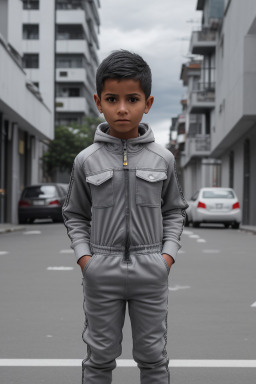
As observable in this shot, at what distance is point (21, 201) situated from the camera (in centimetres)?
2842

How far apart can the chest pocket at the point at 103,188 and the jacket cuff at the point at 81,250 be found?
187mm

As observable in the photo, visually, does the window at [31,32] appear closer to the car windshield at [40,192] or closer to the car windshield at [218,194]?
the car windshield at [40,192]

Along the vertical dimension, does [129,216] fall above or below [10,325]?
above

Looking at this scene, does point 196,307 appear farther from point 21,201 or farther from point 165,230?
point 21,201

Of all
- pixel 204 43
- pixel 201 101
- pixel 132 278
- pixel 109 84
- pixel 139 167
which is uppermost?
pixel 204 43

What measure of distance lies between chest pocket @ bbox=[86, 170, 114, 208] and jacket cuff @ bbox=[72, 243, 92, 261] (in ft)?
0.61

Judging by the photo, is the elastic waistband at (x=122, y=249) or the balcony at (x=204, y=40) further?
the balcony at (x=204, y=40)

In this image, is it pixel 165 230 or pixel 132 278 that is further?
pixel 165 230

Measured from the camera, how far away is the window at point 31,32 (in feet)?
251

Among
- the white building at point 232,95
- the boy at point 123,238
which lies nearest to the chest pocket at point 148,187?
the boy at point 123,238

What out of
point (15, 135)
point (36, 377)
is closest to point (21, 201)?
point (15, 135)

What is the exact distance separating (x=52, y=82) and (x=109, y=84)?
52.8 meters

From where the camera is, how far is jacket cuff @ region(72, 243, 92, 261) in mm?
3215

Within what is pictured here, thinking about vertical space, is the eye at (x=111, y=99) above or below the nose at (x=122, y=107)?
above
